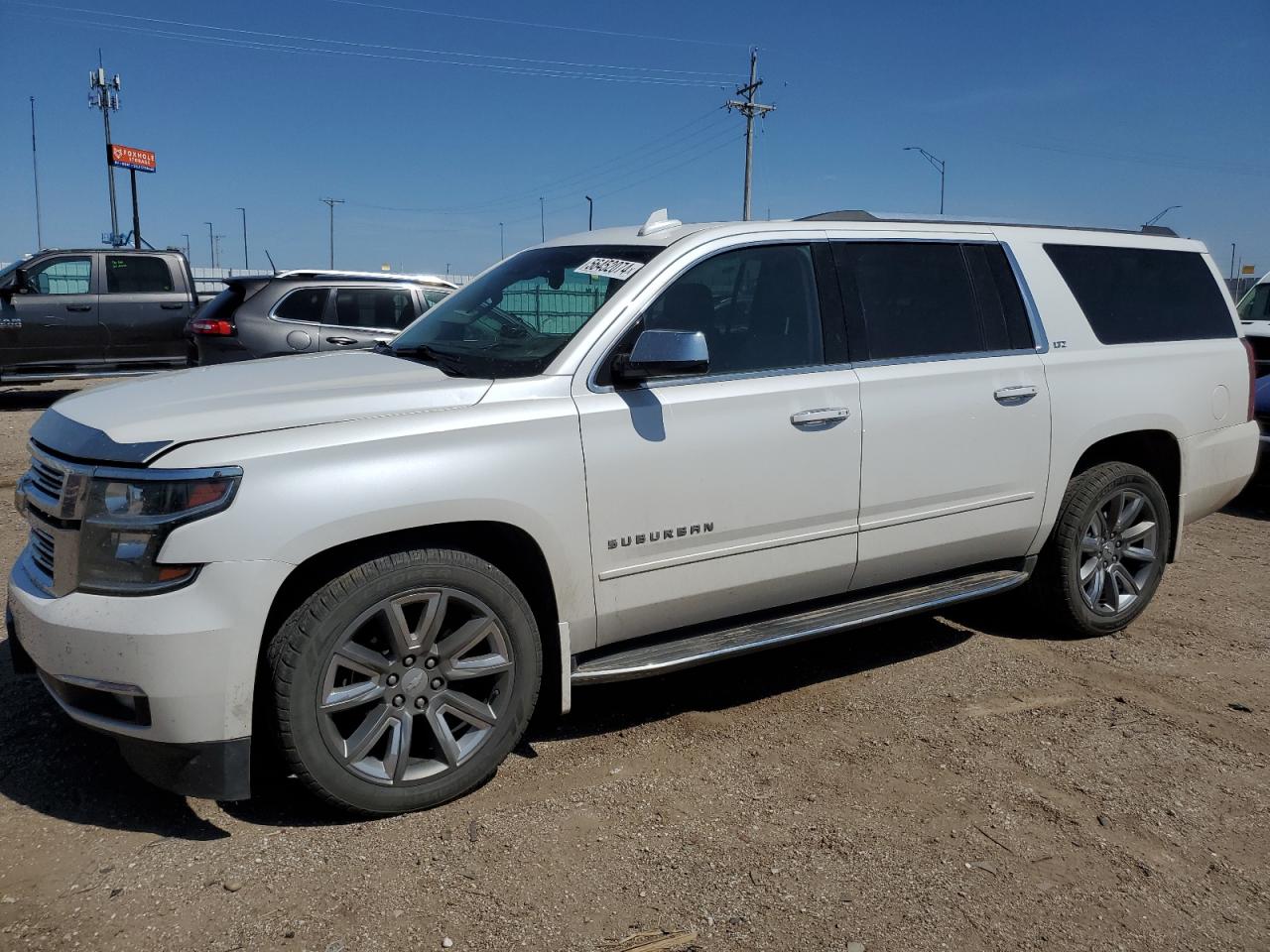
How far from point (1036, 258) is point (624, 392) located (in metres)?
2.33

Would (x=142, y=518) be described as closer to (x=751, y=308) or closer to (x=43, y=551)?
(x=43, y=551)

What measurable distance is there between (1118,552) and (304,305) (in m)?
7.90

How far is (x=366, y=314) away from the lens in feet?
Answer: 34.0

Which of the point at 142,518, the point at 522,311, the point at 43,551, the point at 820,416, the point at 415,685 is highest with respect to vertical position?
the point at 522,311

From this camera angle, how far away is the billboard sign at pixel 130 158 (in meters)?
43.5

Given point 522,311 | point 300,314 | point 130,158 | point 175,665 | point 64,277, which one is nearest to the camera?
point 175,665

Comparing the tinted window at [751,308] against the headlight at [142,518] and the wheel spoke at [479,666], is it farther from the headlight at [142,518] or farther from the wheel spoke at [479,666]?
the headlight at [142,518]

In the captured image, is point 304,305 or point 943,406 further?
point 304,305

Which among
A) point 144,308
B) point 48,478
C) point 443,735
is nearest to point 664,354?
point 443,735

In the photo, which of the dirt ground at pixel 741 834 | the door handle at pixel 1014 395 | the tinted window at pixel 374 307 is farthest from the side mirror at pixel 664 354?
the tinted window at pixel 374 307

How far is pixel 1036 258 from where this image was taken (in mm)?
4699

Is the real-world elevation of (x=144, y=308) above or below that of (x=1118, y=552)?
above

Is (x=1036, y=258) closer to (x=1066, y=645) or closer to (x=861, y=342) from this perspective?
(x=861, y=342)

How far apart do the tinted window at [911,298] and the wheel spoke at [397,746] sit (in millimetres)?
2273
